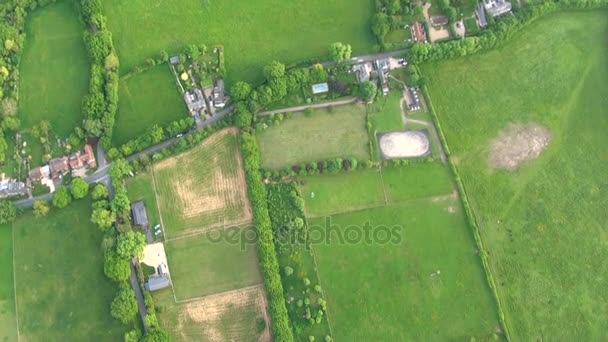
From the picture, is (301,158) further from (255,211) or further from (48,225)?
(48,225)

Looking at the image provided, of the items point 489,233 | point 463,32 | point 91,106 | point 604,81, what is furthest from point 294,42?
point 604,81

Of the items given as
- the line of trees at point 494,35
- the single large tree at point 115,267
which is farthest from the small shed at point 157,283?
the line of trees at point 494,35

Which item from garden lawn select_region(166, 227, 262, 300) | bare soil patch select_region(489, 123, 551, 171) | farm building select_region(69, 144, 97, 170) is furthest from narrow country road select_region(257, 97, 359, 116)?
farm building select_region(69, 144, 97, 170)

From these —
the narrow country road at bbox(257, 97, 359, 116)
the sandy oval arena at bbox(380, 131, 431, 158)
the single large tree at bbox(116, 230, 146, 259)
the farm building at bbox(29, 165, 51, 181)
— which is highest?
the narrow country road at bbox(257, 97, 359, 116)

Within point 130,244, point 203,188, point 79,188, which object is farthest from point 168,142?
point 130,244

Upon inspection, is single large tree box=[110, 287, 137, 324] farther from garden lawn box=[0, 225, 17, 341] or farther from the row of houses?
the row of houses

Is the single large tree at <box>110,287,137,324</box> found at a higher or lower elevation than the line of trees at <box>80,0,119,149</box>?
lower

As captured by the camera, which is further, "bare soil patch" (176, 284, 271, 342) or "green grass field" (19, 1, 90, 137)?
"green grass field" (19, 1, 90, 137)
